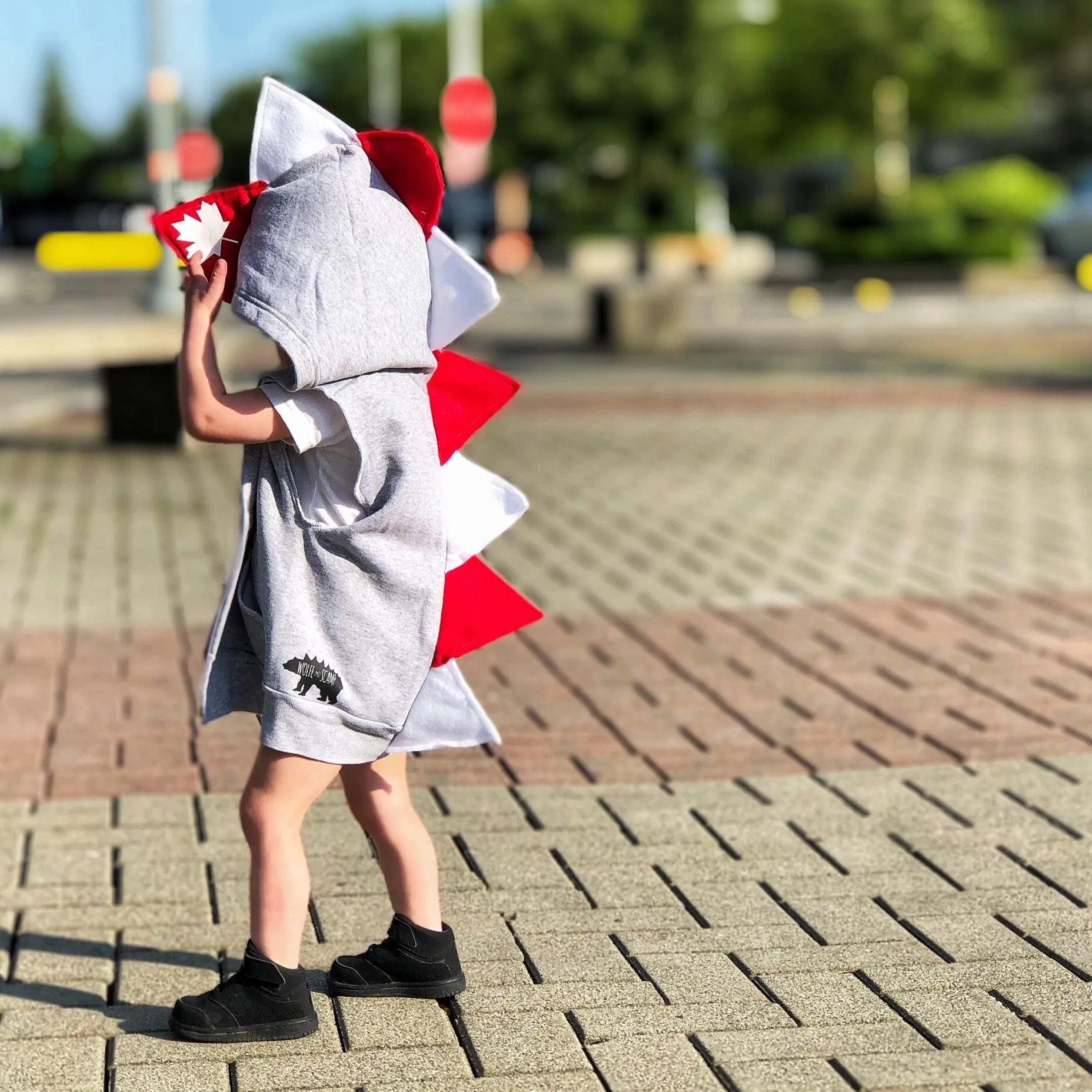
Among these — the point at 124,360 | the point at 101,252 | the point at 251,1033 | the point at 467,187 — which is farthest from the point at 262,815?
the point at 467,187

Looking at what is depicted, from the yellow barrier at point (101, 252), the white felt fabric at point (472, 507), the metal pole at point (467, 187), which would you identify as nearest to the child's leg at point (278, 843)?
the white felt fabric at point (472, 507)

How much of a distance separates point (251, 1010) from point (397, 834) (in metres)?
0.39

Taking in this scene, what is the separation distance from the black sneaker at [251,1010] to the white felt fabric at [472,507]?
759mm

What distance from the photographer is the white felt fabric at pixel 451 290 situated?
11.0 feet

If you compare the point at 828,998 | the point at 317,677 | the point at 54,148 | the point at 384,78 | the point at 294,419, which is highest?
the point at 384,78

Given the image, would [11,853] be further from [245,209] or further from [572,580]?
[572,580]

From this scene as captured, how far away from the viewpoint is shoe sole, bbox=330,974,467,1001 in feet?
11.2

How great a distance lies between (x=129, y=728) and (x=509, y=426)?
7463 millimetres

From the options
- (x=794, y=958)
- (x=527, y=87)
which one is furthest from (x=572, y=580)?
(x=527, y=87)

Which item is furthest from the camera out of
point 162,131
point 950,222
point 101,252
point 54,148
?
point 54,148

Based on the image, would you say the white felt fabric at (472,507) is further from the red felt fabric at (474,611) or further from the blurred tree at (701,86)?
the blurred tree at (701,86)

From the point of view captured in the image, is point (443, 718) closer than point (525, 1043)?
No

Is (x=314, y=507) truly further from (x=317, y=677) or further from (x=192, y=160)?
(x=192, y=160)

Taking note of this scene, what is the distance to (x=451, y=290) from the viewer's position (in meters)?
3.35
